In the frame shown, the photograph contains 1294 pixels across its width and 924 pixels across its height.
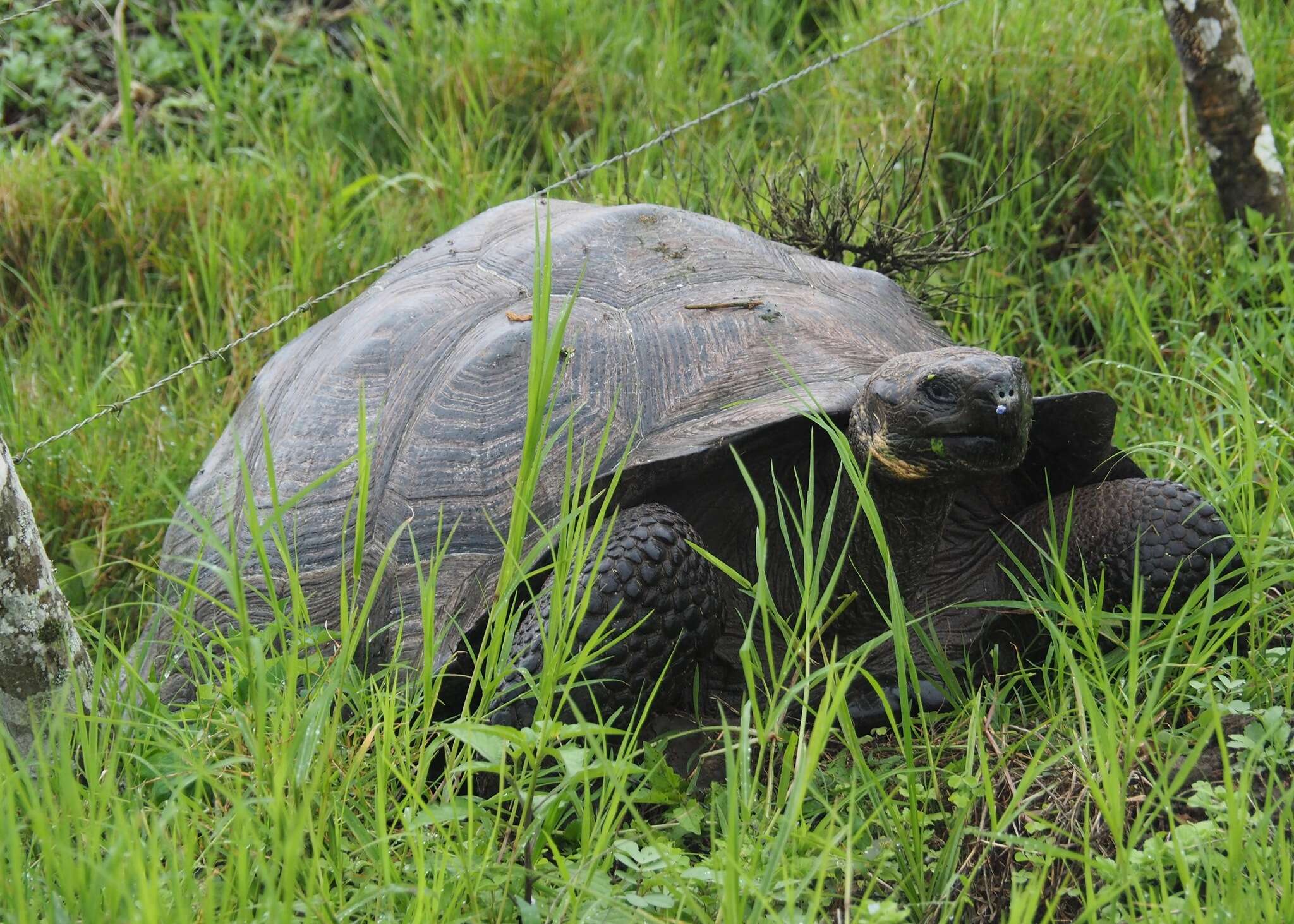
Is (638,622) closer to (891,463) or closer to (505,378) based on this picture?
(891,463)

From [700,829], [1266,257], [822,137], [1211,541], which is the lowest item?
[700,829]

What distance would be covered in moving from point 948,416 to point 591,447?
0.68 m

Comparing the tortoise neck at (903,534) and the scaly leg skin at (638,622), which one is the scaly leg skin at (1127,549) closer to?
the tortoise neck at (903,534)

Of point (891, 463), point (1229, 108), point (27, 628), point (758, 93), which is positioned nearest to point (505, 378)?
point (891, 463)

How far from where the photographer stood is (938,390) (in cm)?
221

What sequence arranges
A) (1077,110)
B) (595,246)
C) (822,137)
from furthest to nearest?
(822,137) → (1077,110) → (595,246)

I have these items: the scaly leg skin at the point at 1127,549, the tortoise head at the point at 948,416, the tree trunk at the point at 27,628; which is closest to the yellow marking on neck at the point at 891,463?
the tortoise head at the point at 948,416

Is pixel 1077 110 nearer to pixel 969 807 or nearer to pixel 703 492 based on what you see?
pixel 703 492

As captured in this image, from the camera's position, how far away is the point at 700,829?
2016 mm

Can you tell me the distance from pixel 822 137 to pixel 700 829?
3.20 metres

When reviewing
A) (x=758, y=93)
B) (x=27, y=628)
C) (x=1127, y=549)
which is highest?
(x=758, y=93)

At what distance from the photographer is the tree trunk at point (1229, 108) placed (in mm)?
3555

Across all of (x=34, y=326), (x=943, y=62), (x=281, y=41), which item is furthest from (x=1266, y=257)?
(x=281, y=41)

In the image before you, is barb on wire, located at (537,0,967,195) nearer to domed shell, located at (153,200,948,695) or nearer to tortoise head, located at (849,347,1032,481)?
domed shell, located at (153,200,948,695)
